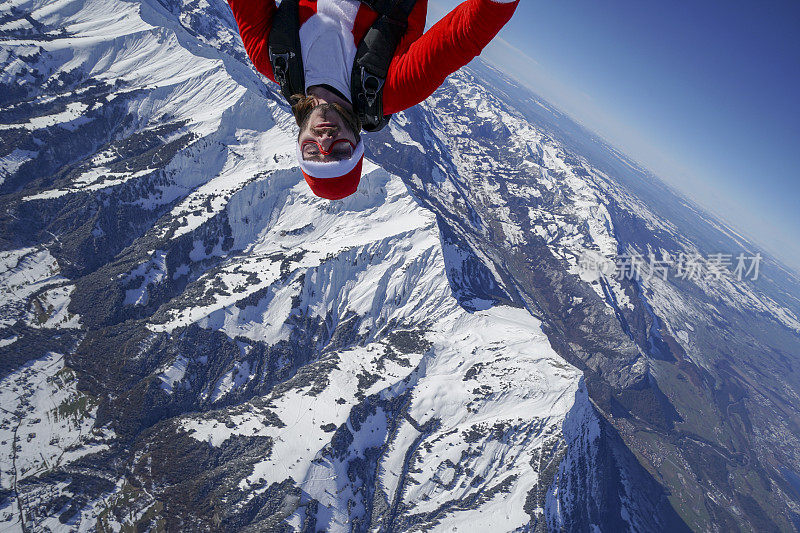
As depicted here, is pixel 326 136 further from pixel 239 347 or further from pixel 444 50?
pixel 239 347

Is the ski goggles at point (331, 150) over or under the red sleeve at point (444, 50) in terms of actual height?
under

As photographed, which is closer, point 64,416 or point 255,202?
point 64,416

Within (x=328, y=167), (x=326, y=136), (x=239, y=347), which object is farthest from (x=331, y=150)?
(x=239, y=347)

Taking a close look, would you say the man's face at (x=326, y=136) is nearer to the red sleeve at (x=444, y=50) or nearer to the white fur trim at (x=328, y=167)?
the white fur trim at (x=328, y=167)

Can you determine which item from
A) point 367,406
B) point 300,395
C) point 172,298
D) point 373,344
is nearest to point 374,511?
point 367,406

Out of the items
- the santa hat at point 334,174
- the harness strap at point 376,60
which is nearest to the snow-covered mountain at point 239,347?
the santa hat at point 334,174

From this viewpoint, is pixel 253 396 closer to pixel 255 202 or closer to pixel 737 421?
pixel 255 202
